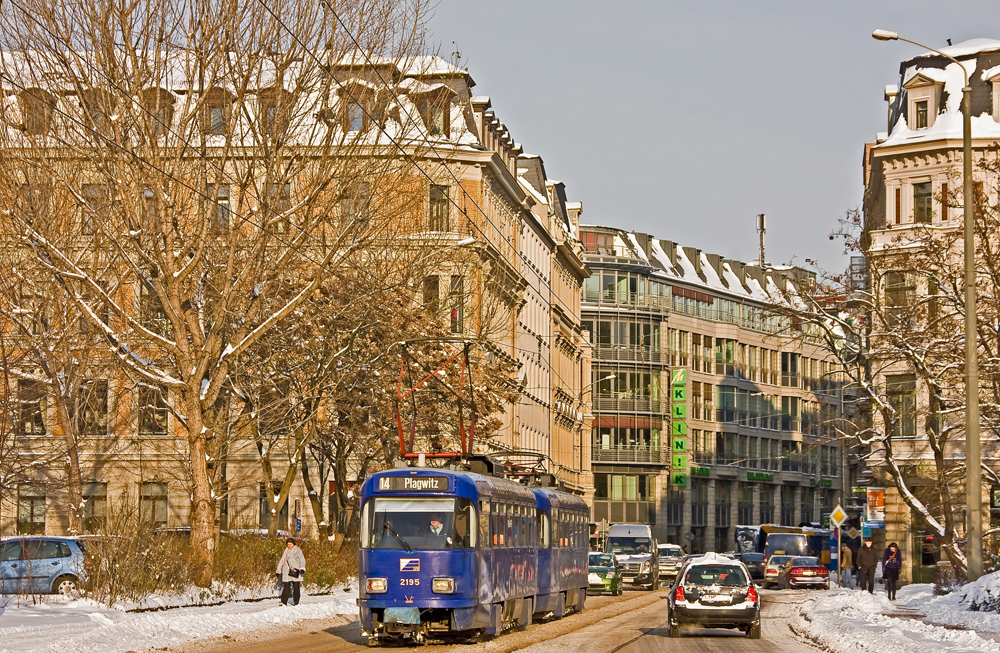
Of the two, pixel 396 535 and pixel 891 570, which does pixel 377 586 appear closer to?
pixel 396 535

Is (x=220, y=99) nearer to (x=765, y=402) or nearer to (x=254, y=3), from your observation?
(x=254, y=3)

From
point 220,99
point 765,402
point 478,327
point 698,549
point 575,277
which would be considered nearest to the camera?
point 220,99

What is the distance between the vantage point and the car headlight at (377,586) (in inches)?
969

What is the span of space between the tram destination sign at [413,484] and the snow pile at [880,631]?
6672 millimetres

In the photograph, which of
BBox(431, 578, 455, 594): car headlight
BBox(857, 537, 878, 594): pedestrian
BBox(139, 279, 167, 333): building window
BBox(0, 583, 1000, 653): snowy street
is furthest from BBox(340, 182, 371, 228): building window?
BBox(857, 537, 878, 594): pedestrian

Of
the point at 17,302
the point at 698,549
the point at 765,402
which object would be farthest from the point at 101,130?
the point at 765,402

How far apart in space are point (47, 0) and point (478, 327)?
16794 millimetres

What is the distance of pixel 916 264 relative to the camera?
4006 centimetres

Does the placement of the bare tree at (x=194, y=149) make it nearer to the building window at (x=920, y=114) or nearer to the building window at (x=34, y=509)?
the building window at (x=34, y=509)

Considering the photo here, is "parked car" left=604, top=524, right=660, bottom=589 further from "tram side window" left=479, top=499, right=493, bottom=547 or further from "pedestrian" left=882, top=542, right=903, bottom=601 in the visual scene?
"tram side window" left=479, top=499, right=493, bottom=547

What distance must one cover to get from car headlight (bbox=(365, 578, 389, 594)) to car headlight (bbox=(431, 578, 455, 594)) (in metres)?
0.75

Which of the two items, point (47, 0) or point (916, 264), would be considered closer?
point (47, 0)

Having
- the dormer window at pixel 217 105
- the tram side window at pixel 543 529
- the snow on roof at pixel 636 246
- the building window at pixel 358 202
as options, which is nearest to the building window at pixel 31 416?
the dormer window at pixel 217 105

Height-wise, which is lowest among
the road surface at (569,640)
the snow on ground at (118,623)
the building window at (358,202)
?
the road surface at (569,640)
